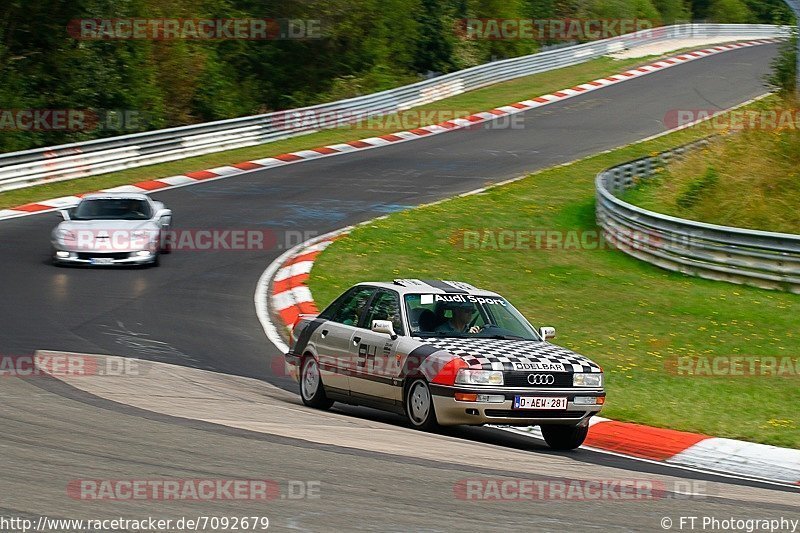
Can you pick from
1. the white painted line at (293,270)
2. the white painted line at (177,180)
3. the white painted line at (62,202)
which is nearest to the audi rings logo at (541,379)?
the white painted line at (293,270)

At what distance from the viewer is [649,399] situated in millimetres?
11375

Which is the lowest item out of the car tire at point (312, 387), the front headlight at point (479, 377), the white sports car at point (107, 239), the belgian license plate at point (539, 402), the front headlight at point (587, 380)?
the white sports car at point (107, 239)

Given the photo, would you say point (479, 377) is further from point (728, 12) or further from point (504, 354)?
point (728, 12)

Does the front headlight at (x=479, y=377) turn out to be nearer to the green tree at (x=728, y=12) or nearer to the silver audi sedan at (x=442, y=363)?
the silver audi sedan at (x=442, y=363)

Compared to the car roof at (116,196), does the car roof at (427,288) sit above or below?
above

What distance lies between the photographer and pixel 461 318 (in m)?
10.6

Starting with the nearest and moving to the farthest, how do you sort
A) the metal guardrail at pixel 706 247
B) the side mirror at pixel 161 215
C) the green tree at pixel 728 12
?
the metal guardrail at pixel 706 247
the side mirror at pixel 161 215
the green tree at pixel 728 12

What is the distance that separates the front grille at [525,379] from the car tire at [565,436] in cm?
36

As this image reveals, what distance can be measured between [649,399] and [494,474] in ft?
13.6

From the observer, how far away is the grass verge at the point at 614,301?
11.1 metres

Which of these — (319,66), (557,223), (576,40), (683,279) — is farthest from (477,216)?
(576,40)

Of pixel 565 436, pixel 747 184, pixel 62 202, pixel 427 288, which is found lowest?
pixel 62 202

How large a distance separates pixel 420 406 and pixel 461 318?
1.12 m

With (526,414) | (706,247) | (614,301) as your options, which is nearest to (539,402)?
(526,414)
